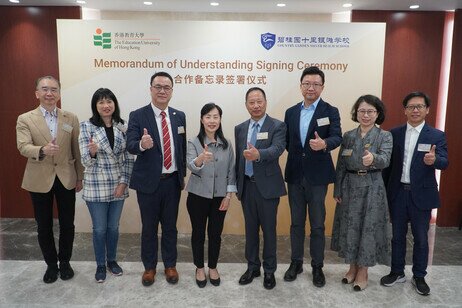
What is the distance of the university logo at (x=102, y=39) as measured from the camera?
13.0 ft

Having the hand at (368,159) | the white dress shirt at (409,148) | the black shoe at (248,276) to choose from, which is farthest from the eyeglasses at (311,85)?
the black shoe at (248,276)

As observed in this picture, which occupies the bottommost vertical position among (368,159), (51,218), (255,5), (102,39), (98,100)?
(51,218)

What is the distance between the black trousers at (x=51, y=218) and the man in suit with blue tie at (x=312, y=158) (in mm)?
1893

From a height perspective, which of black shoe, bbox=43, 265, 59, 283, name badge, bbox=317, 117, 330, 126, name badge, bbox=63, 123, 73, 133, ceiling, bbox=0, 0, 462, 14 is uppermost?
ceiling, bbox=0, 0, 462, 14

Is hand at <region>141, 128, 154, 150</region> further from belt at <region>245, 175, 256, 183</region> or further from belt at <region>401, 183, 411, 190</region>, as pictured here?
belt at <region>401, 183, 411, 190</region>

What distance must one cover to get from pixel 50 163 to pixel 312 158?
2.15 metres

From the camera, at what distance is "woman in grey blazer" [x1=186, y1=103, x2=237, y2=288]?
282cm

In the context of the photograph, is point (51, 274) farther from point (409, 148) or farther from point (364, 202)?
point (409, 148)

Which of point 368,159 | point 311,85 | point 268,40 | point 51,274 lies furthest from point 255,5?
point 51,274

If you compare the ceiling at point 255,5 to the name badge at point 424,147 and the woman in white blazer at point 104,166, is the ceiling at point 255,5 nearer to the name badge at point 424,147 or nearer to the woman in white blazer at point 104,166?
the woman in white blazer at point 104,166

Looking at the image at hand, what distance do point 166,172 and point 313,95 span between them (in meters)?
1.34

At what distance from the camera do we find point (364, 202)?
2885 millimetres

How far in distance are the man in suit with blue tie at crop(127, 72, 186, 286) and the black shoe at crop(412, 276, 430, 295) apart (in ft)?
6.59

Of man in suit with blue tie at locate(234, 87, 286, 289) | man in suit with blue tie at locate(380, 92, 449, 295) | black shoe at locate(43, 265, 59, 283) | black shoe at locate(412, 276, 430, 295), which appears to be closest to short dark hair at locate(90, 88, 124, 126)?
man in suit with blue tie at locate(234, 87, 286, 289)
